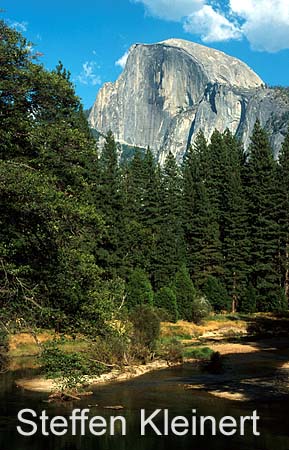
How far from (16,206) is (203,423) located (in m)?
12.8

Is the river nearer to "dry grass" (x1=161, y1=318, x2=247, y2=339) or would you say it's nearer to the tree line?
the tree line

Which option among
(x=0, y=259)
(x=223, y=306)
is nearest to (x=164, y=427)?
(x=0, y=259)

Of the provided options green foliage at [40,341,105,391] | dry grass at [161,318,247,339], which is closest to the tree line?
green foliage at [40,341,105,391]

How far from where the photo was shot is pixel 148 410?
74.6 feet

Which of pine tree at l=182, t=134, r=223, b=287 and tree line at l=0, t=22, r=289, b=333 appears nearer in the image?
tree line at l=0, t=22, r=289, b=333

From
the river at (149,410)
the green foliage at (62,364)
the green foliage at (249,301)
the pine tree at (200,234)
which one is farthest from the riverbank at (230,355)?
the pine tree at (200,234)

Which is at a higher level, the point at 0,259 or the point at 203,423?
the point at 0,259

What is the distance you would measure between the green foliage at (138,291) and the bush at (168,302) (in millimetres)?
1034

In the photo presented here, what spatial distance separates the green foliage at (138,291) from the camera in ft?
165

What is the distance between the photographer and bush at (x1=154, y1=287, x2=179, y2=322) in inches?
2007

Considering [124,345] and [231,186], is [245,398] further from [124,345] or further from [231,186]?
[231,186]

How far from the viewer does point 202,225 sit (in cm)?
6506

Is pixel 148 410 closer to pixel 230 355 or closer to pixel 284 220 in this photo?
pixel 230 355

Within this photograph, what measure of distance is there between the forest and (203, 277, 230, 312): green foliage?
0.37 feet
